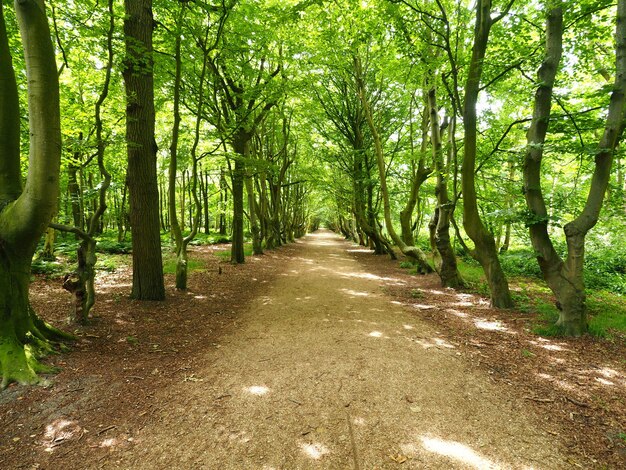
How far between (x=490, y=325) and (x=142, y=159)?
322 inches

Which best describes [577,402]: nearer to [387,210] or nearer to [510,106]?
[387,210]

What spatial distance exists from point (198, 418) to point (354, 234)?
3127 cm

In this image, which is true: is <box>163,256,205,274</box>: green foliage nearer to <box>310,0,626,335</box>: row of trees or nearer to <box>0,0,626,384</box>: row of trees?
<box>0,0,626,384</box>: row of trees

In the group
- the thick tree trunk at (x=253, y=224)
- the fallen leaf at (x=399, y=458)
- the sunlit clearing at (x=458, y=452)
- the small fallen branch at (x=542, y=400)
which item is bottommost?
the fallen leaf at (x=399, y=458)

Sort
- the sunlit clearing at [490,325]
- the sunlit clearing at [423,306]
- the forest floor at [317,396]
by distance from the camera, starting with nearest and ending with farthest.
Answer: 1. the forest floor at [317,396]
2. the sunlit clearing at [490,325]
3. the sunlit clearing at [423,306]


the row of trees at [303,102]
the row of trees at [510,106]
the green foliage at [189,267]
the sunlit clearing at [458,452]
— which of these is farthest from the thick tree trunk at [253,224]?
the sunlit clearing at [458,452]

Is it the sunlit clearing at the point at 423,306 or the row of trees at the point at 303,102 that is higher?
the row of trees at the point at 303,102

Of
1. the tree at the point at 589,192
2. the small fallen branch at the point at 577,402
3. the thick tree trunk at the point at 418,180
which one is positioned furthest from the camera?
the thick tree trunk at the point at 418,180

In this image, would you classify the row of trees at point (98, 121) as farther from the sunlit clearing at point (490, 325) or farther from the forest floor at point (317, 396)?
the sunlit clearing at point (490, 325)

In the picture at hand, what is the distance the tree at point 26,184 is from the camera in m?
3.50

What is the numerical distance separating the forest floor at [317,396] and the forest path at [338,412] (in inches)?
0.6

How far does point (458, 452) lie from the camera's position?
2.69 meters

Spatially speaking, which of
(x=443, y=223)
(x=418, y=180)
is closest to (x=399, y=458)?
(x=443, y=223)

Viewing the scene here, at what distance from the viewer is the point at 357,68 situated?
488 inches
